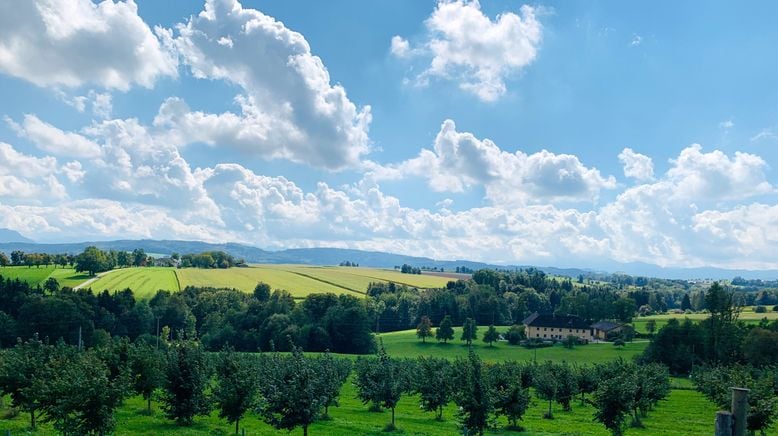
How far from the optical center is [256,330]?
127750 millimetres

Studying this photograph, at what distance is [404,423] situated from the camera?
151ft

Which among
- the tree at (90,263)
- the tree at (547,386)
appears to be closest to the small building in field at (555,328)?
the tree at (547,386)

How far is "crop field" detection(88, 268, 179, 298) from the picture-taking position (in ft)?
487

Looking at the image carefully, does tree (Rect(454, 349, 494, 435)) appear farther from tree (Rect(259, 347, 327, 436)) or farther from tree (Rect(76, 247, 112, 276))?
tree (Rect(76, 247, 112, 276))

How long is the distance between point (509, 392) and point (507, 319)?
132229 mm

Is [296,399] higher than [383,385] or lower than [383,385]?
higher

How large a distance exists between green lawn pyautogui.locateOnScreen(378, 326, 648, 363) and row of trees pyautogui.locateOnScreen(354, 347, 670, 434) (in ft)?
171

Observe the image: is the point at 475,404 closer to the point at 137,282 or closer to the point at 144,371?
the point at 144,371

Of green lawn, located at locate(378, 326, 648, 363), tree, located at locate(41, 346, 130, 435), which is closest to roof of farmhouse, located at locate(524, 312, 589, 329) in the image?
green lawn, located at locate(378, 326, 648, 363)

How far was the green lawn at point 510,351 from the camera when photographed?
115312 millimetres

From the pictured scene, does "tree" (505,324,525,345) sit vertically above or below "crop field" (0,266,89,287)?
below

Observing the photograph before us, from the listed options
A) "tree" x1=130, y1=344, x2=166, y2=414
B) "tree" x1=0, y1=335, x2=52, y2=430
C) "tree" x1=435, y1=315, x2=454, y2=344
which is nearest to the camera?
"tree" x1=0, y1=335, x2=52, y2=430

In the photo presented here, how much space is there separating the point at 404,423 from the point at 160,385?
21799 millimetres

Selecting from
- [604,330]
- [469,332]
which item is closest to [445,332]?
[469,332]
